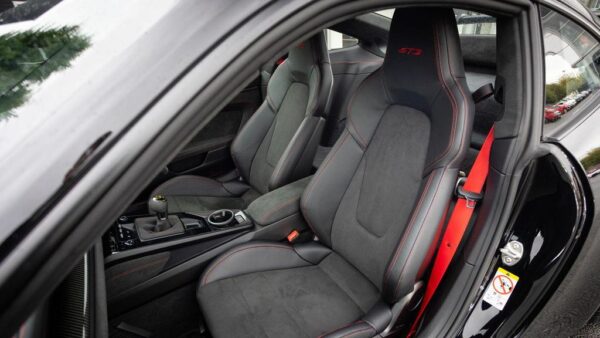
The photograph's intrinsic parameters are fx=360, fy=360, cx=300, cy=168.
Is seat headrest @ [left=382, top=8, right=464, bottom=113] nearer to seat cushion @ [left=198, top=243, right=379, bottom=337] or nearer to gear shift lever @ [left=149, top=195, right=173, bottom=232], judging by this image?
seat cushion @ [left=198, top=243, right=379, bottom=337]

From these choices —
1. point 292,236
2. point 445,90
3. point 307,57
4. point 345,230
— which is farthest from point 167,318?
point 307,57

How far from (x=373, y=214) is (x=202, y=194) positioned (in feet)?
4.11

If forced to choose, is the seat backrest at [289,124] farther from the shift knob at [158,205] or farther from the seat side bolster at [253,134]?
the shift knob at [158,205]

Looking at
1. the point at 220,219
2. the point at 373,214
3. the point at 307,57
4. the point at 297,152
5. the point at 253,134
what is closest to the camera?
the point at 373,214

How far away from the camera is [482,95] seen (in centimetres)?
114

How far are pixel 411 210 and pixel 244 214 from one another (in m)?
0.79

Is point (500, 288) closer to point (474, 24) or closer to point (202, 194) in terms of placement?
point (474, 24)

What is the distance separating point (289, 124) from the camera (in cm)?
217

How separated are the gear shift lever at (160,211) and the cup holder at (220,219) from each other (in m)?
0.17

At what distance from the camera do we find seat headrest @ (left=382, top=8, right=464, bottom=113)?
1.06m

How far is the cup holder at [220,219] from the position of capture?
1.57 metres

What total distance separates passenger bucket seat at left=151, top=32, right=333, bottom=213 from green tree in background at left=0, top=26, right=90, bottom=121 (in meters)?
1.33

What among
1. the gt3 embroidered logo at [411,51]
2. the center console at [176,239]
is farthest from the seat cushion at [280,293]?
the gt3 embroidered logo at [411,51]

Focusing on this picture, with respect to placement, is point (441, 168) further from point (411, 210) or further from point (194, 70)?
point (194, 70)
